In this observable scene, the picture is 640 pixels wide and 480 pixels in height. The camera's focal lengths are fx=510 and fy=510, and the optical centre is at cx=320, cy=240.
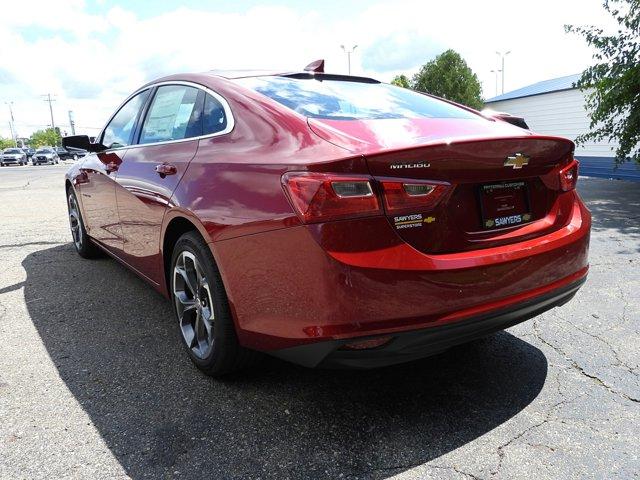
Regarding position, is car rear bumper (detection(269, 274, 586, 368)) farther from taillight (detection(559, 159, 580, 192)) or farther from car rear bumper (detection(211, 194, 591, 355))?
taillight (detection(559, 159, 580, 192))

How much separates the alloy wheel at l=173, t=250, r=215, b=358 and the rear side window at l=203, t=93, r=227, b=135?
26.6 inches

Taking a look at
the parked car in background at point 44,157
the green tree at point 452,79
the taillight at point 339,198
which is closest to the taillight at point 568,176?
the taillight at point 339,198

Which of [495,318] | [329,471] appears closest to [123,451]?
[329,471]

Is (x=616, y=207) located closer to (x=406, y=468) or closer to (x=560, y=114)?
(x=406, y=468)

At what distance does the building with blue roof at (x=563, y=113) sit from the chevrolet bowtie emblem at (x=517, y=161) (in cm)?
1599

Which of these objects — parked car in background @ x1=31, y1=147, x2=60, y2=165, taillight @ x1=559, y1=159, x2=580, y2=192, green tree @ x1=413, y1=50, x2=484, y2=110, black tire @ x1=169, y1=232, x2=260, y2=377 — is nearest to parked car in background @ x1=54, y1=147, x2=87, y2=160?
parked car in background @ x1=31, y1=147, x2=60, y2=165

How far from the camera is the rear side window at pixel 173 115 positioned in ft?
9.68

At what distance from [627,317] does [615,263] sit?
1.58 metres

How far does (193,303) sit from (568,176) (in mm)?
2069

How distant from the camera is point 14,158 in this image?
47156 mm

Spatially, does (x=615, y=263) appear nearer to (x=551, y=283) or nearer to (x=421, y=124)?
(x=551, y=283)

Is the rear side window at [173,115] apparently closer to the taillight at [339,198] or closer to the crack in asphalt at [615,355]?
the taillight at [339,198]

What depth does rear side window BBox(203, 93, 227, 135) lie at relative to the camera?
8.73 ft

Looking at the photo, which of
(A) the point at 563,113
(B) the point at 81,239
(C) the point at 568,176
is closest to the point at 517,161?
(C) the point at 568,176
